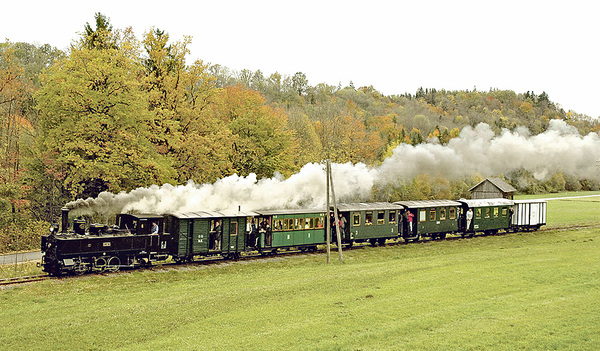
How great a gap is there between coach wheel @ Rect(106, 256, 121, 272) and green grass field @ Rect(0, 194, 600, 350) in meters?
0.72

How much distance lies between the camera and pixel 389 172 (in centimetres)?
4291

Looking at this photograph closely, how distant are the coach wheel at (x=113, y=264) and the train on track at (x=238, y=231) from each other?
0.05 m

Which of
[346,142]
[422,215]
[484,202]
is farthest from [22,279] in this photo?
[346,142]

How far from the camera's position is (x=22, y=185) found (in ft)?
122

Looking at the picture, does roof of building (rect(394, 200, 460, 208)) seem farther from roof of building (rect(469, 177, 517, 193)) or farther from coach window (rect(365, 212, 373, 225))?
roof of building (rect(469, 177, 517, 193))

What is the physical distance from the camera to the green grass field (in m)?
14.6

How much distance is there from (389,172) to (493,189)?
25.5m

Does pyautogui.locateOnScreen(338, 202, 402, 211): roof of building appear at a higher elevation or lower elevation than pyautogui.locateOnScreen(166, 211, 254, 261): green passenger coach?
higher

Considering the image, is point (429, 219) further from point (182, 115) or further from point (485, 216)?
point (182, 115)

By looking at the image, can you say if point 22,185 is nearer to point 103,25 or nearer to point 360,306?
point 103,25

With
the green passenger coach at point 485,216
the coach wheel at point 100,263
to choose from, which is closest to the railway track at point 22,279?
the coach wheel at point 100,263

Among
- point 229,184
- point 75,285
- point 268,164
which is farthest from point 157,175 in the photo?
point 75,285

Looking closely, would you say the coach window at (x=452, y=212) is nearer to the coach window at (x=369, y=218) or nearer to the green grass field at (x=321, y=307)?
the coach window at (x=369, y=218)

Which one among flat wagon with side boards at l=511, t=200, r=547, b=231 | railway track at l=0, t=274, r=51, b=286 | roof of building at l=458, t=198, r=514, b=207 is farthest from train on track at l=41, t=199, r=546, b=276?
flat wagon with side boards at l=511, t=200, r=547, b=231
